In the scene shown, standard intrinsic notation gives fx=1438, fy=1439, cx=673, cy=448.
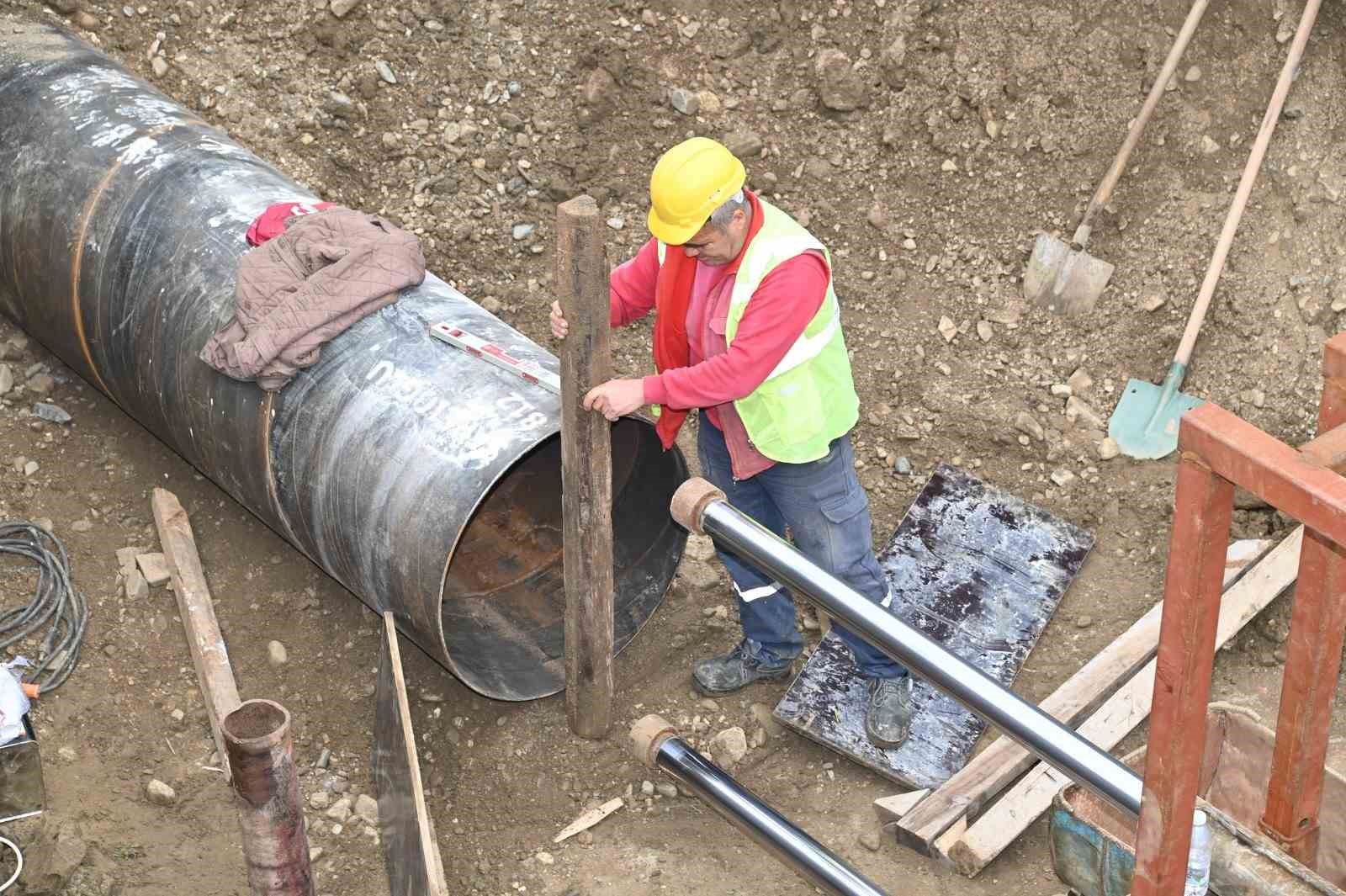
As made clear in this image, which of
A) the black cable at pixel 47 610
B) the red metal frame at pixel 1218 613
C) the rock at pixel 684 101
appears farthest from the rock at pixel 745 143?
the red metal frame at pixel 1218 613

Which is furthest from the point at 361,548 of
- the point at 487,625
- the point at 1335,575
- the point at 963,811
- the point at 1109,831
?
the point at 1335,575

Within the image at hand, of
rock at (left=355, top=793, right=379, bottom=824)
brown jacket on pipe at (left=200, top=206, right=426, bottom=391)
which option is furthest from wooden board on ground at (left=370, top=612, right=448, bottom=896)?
brown jacket on pipe at (left=200, top=206, right=426, bottom=391)

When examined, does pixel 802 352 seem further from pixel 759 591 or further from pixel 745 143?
pixel 745 143

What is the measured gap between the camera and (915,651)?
3348mm

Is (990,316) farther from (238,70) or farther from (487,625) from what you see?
(238,70)

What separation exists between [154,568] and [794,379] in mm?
2677

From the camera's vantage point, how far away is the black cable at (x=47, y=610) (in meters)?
5.12

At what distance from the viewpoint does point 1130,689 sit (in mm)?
4906

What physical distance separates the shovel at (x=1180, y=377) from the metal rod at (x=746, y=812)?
2.63 m

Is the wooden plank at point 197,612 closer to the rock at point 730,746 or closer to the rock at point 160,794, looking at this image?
the rock at point 160,794

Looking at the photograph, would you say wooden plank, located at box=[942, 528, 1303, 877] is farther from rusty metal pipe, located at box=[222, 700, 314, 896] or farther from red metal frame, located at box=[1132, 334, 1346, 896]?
rusty metal pipe, located at box=[222, 700, 314, 896]

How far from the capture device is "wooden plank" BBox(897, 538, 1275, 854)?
460 cm

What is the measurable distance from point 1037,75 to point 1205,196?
3.12 feet

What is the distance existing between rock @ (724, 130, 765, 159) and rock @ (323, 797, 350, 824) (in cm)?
349
